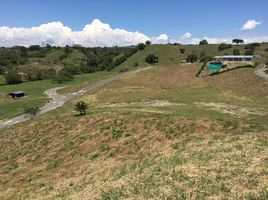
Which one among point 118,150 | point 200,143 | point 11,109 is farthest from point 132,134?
point 11,109

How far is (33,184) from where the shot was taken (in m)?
28.0

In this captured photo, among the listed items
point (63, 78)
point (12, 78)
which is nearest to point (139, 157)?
point (63, 78)

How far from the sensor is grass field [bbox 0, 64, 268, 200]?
18828 mm

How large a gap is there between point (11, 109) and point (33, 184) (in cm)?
6779

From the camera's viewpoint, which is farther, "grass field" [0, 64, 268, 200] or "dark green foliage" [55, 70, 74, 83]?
"dark green foliage" [55, 70, 74, 83]

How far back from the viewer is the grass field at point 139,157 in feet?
61.8

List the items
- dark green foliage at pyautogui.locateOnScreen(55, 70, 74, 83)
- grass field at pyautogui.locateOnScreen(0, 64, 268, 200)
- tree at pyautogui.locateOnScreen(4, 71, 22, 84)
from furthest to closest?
tree at pyautogui.locateOnScreen(4, 71, 22, 84)
dark green foliage at pyautogui.locateOnScreen(55, 70, 74, 83)
grass field at pyautogui.locateOnScreen(0, 64, 268, 200)

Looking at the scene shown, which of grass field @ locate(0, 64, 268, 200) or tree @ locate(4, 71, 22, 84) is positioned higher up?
grass field @ locate(0, 64, 268, 200)

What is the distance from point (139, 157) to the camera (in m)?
29.0

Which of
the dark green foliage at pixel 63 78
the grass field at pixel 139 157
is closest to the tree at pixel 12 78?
the dark green foliage at pixel 63 78

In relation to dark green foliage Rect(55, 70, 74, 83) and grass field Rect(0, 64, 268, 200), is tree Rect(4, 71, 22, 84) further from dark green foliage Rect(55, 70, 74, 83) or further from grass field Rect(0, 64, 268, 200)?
grass field Rect(0, 64, 268, 200)

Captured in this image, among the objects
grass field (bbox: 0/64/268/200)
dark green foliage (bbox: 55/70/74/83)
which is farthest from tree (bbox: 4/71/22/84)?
grass field (bbox: 0/64/268/200)

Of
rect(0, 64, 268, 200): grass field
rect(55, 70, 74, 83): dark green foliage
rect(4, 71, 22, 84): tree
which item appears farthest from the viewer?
rect(4, 71, 22, 84): tree

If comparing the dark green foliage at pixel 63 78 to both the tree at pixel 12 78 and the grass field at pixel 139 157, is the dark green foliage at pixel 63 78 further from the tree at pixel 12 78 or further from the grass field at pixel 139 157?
the grass field at pixel 139 157
